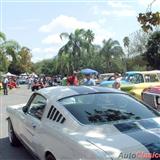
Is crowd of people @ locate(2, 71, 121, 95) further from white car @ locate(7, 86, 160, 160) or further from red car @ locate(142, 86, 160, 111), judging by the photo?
white car @ locate(7, 86, 160, 160)

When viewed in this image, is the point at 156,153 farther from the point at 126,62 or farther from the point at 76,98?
the point at 126,62

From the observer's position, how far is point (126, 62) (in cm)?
6962

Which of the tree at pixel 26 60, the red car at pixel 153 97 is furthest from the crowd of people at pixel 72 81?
the tree at pixel 26 60

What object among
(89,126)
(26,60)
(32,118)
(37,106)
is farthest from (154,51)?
(26,60)

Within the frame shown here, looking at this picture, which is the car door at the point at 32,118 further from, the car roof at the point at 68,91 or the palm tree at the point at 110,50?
the palm tree at the point at 110,50

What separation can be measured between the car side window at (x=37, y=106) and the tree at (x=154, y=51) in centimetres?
4763

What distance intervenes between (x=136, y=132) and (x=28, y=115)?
2630 mm

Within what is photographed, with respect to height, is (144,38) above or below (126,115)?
above

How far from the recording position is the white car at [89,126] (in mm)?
4359

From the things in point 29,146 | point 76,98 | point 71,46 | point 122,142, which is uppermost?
point 71,46

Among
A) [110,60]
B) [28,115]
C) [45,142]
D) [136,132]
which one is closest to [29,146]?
[28,115]

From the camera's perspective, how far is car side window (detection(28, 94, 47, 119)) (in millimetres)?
6336

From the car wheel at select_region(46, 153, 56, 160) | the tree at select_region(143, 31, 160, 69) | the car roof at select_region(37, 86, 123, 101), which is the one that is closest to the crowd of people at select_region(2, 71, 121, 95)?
the car roof at select_region(37, 86, 123, 101)

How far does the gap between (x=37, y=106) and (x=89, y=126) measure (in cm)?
181
